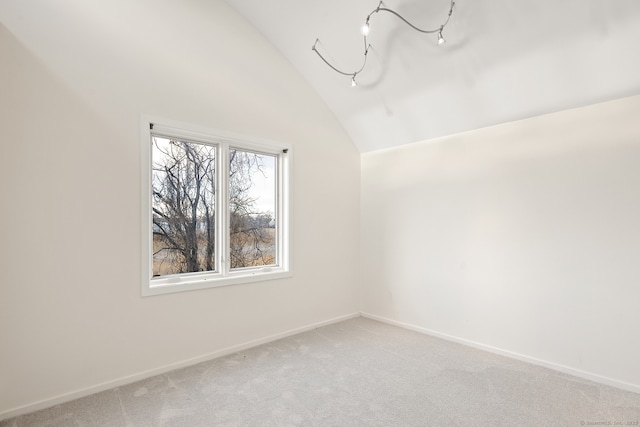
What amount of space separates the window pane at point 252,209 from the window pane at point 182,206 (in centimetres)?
22

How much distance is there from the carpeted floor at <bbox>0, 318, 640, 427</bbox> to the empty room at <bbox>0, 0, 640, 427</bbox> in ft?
0.07

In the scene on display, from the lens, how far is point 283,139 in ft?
11.3

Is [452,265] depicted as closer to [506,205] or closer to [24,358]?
[506,205]

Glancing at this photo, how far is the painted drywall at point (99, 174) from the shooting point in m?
2.06

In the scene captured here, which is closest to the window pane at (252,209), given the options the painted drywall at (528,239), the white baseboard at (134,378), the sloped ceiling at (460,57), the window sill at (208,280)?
the window sill at (208,280)

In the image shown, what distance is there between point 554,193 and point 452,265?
3.71 feet

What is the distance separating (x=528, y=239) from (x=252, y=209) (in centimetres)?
262

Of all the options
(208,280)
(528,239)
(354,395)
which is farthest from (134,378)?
(528,239)

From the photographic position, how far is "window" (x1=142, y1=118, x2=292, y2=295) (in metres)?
2.71

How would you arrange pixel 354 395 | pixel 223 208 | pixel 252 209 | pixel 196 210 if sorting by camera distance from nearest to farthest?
1. pixel 354 395
2. pixel 196 210
3. pixel 223 208
4. pixel 252 209

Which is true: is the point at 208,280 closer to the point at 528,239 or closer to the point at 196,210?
the point at 196,210

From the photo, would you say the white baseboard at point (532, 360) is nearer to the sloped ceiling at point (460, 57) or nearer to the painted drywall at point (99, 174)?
the painted drywall at point (99, 174)

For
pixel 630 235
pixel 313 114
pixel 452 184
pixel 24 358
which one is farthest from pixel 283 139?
pixel 630 235

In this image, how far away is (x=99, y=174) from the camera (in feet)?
7.66
